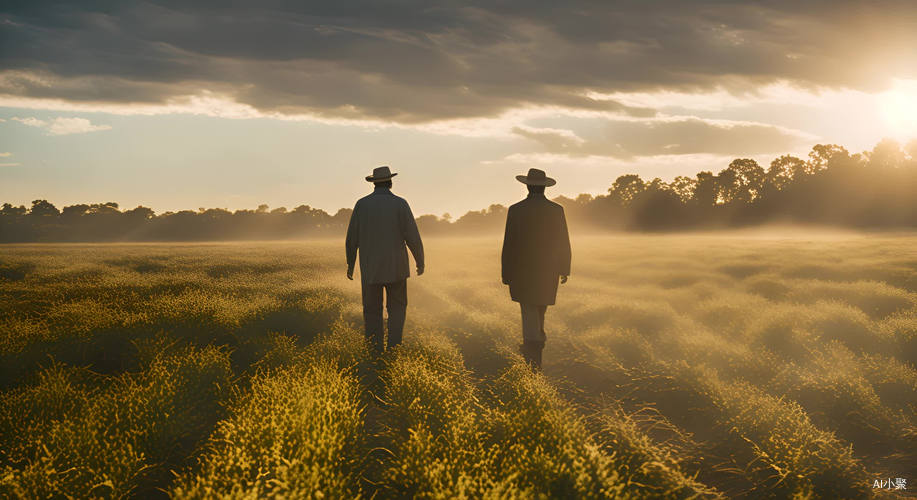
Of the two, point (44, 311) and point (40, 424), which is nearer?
point (40, 424)

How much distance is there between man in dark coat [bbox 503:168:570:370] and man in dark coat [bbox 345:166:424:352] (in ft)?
4.72

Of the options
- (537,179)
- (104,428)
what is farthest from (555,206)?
(104,428)

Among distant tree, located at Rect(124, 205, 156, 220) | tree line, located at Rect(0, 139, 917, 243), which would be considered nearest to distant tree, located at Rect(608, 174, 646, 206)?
tree line, located at Rect(0, 139, 917, 243)

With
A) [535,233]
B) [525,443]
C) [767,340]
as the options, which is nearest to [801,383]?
[767,340]

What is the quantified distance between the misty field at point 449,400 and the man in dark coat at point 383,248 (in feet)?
1.68

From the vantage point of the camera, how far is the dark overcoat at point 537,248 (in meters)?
7.46

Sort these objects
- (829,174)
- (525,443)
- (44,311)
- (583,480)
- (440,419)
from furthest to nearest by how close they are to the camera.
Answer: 1. (829,174)
2. (44,311)
3. (440,419)
4. (525,443)
5. (583,480)

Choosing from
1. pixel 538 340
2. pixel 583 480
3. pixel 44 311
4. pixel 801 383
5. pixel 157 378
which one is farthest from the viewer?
pixel 44 311

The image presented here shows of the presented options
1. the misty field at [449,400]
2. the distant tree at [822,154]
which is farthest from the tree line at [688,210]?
the misty field at [449,400]

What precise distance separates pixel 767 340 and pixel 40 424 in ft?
31.7

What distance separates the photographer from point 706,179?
89.8 metres

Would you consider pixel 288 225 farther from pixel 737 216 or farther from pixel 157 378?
pixel 157 378

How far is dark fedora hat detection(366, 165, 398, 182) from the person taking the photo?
8000 mm

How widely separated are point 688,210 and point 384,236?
8972 cm
